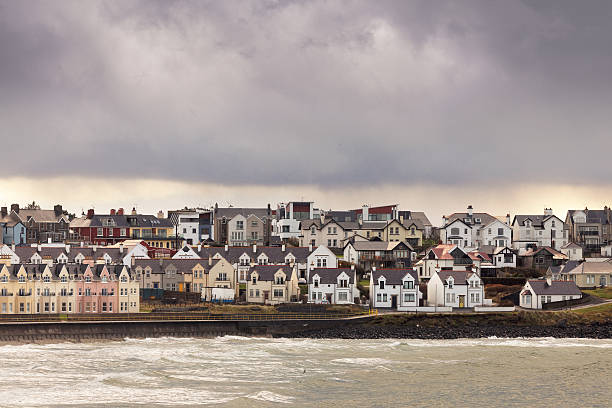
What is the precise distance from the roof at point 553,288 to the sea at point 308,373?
10.3m

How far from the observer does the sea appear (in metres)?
46.9

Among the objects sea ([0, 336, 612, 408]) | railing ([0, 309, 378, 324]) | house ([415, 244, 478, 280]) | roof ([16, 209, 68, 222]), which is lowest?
sea ([0, 336, 612, 408])

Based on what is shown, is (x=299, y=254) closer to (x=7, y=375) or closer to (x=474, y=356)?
(x=474, y=356)

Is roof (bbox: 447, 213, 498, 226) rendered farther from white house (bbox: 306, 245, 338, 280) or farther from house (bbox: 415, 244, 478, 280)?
white house (bbox: 306, 245, 338, 280)

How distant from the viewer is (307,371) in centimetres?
5444

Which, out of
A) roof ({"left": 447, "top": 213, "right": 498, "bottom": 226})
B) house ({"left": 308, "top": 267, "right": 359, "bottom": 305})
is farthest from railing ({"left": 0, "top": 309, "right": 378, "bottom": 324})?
roof ({"left": 447, "top": 213, "right": 498, "bottom": 226})

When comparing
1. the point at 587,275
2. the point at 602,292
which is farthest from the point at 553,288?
the point at 587,275

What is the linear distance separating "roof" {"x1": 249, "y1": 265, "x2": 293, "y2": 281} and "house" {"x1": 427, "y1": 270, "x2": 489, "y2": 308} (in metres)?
14.2

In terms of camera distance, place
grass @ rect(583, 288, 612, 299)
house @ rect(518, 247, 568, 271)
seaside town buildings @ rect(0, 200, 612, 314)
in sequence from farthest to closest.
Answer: house @ rect(518, 247, 568, 271)
grass @ rect(583, 288, 612, 299)
seaside town buildings @ rect(0, 200, 612, 314)

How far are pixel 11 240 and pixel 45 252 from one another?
30.2m

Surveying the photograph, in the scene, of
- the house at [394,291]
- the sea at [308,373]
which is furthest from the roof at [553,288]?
the house at [394,291]

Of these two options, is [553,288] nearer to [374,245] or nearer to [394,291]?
[394,291]

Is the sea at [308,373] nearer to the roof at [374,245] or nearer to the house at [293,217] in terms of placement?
the roof at [374,245]

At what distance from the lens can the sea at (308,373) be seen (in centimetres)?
4688
